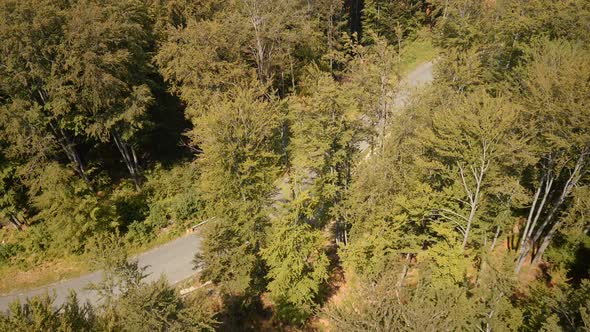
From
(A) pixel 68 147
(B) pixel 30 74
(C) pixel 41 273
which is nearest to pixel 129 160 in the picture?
(A) pixel 68 147

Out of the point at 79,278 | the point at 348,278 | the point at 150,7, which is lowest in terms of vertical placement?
the point at 348,278

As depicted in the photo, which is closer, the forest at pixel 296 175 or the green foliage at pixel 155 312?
the green foliage at pixel 155 312

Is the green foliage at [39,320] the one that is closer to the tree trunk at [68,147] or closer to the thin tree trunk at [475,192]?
the tree trunk at [68,147]

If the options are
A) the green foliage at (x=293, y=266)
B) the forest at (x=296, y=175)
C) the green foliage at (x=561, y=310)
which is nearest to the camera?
the green foliage at (x=561, y=310)

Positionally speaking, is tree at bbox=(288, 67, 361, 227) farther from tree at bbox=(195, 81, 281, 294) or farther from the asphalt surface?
the asphalt surface

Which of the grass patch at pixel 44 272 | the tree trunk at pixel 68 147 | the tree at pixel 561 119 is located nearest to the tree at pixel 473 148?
the tree at pixel 561 119

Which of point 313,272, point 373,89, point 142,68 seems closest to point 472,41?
point 373,89

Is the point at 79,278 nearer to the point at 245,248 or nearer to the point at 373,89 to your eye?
the point at 245,248
